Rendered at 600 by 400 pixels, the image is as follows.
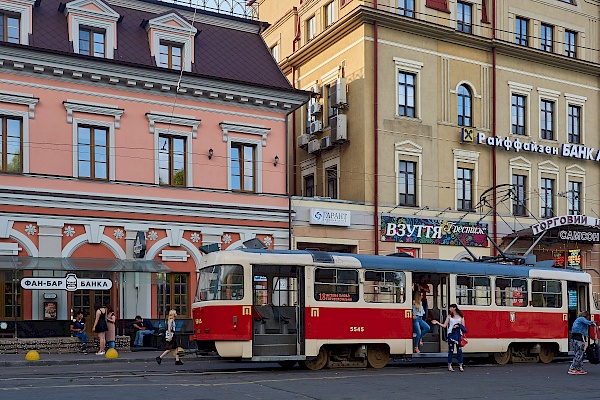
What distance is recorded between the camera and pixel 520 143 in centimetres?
3878

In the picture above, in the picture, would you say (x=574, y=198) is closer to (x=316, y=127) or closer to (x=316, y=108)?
(x=316, y=127)

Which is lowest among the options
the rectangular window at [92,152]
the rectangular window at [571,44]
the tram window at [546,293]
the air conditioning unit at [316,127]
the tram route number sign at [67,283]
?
the tram window at [546,293]

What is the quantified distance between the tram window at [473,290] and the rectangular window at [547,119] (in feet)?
58.8

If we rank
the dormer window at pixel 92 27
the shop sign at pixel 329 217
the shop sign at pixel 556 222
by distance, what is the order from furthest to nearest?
the shop sign at pixel 556 222 → the shop sign at pixel 329 217 → the dormer window at pixel 92 27

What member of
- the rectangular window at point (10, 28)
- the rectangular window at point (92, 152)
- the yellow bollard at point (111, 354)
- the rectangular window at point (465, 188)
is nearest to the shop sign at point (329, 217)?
the rectangular window at point (465, 188)

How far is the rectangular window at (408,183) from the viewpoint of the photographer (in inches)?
1396

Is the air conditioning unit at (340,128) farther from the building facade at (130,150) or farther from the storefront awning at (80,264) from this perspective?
the storefront awning at (80,264)

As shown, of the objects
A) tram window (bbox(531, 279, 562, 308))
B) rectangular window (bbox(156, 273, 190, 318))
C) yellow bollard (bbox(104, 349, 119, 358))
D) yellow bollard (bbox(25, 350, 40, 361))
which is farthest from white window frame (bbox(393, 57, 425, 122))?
yellow bollard (bbox(25, 350, 40, 361))

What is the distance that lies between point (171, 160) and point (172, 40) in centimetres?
444

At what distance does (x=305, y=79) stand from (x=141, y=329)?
16465 millimetres

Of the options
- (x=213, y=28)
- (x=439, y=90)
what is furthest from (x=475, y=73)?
(x=213, y=28)

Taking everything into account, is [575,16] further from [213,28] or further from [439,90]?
[213,28]

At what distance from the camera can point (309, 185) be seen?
39.7 meters

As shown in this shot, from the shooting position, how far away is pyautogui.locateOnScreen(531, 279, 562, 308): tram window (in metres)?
25.6
